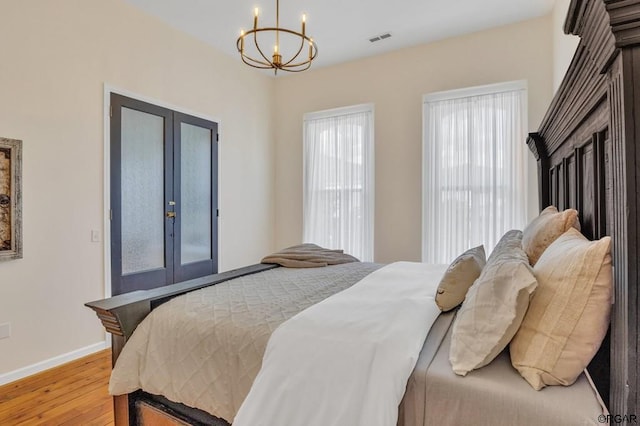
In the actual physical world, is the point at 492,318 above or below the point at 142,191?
below

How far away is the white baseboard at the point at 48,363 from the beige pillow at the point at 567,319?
3.33 metres

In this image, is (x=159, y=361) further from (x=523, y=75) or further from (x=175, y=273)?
(x=523, y=75)

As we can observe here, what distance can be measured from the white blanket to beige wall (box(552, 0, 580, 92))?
2511 millimetres

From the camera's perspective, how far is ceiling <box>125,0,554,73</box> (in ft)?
11.2

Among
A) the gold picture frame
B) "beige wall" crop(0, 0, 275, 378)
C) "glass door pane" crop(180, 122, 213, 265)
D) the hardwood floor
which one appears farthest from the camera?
"glass door pane" crop(180, 122, 213, 265)

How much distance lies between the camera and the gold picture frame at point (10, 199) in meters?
2.58

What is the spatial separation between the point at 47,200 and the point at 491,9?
437cm

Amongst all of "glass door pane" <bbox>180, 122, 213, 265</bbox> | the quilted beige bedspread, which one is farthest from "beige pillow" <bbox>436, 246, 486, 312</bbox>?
"glass door pane" <bbox>180, 122, 213, 265</bbox>

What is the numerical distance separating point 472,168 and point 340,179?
5.46ft

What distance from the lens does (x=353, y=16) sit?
365 centimetres

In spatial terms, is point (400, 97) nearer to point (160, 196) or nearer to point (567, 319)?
point (160, 196)

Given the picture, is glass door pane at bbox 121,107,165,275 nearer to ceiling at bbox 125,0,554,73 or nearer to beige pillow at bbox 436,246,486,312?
ceiling at bbox 125,0,554,73

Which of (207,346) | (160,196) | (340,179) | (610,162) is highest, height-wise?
(340,179)

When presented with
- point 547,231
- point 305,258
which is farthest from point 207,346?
point 547,231
